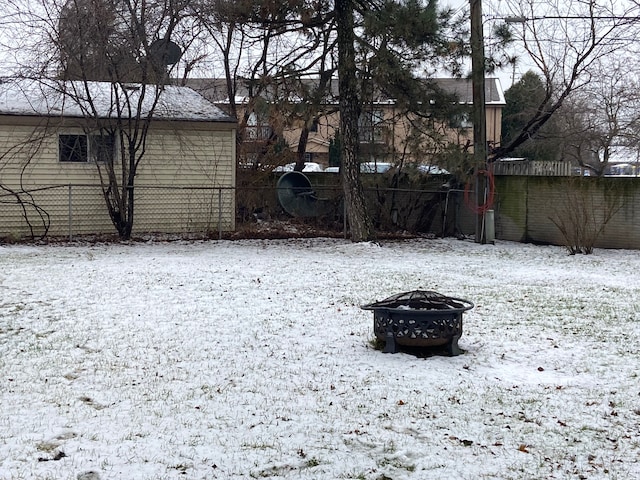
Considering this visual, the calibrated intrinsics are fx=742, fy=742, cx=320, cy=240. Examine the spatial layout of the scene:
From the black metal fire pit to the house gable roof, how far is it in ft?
35.0

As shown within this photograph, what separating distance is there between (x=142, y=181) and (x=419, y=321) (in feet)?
41.2

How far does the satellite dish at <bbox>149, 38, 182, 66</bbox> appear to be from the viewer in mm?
15720

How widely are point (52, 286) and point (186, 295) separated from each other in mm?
1903

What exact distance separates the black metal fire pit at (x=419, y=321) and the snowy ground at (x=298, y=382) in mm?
162

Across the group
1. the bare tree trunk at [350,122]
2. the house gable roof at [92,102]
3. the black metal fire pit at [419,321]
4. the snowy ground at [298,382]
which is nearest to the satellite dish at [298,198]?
the house gable roof at [92,102]

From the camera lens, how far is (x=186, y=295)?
921 centimetres

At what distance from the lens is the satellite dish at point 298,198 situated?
62.9ft

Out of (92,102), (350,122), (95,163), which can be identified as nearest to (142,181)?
(95,163)

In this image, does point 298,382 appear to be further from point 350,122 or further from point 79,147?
point 79,147

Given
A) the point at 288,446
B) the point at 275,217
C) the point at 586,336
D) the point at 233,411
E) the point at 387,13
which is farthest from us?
the point at 275,217

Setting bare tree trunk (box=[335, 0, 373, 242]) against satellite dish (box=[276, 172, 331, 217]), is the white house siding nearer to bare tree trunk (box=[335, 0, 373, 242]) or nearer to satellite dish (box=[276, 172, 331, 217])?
satellite dish (box=[276, 172, 331, 217])

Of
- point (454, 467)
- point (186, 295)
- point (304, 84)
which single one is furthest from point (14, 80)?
point (454, 467)

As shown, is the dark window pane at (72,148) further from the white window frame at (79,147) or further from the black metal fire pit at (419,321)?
the black metal fire pit at (419,321)

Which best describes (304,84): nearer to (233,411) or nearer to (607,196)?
(607,196)
